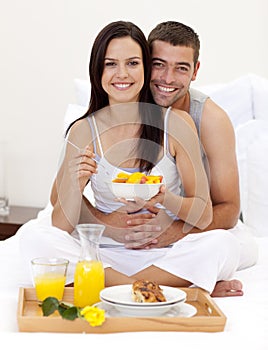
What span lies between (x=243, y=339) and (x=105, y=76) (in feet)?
3.37

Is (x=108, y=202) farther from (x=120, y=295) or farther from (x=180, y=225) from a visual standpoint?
(x=120, y=295)

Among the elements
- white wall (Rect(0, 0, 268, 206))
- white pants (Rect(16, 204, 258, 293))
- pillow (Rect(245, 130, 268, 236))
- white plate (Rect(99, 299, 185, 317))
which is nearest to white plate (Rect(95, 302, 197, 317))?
white plate (Rect(99, 299, 185, 317))

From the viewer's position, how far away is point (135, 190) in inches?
80.5

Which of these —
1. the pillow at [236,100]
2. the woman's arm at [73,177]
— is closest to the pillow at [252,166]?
the pillow at [236,100]

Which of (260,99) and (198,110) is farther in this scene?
(260,99)

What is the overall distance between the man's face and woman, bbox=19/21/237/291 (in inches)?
2.6

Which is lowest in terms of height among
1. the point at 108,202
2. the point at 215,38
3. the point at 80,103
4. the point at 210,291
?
the point at 210,291

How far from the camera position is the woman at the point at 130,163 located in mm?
2111

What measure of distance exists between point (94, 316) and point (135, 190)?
54 centimetres

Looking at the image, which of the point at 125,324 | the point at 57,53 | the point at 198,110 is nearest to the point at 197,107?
the point at 198,110

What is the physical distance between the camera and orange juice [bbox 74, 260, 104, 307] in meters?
1.85

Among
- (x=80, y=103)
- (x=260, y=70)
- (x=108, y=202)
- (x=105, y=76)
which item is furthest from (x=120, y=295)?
(x=260, y=70)

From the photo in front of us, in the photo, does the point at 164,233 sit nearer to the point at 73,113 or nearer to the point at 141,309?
the point at 141,309

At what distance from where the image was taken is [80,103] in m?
3.35
